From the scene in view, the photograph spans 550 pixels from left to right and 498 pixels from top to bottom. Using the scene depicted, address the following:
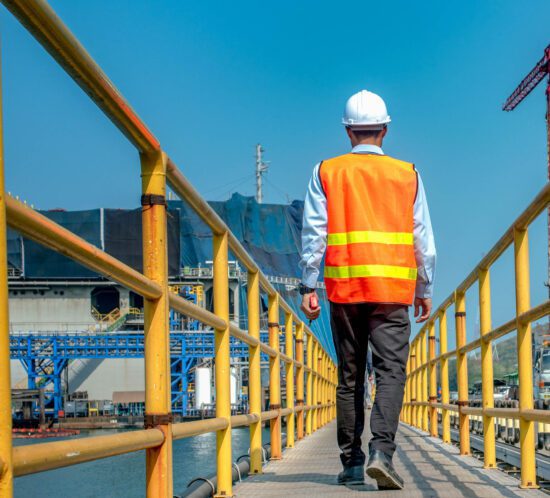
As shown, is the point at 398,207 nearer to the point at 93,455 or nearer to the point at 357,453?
the point at 357,453

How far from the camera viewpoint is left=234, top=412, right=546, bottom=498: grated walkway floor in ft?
12.5

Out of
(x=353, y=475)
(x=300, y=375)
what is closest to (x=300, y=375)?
(x=300, y=375)

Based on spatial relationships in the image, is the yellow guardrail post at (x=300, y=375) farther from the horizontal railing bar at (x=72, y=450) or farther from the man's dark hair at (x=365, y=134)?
the horizontal railing bar at (x=72, y=450)

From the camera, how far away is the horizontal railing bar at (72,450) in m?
1.59

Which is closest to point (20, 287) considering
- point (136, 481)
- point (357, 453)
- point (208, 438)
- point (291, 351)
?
point (208, 438)

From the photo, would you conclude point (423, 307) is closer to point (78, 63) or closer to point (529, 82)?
point (78, 63)

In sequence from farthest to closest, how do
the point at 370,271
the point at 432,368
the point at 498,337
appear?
the point at 432,368 → the point at 498,337 → the point at 370,271

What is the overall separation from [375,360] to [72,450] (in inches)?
88.5

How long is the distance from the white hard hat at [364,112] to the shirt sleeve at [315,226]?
0.74 feet

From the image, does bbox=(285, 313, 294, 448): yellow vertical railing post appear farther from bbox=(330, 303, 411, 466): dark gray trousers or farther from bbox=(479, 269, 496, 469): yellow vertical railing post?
bbox=(330, 303, 411, 466): dark gray trousers

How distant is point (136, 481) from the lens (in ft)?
41.0

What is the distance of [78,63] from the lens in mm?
1992

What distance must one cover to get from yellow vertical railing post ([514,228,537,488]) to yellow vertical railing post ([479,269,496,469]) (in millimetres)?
945

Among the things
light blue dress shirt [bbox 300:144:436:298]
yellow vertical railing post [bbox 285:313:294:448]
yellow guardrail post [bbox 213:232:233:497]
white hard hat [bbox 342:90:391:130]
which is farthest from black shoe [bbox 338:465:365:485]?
yellow vertical railing post [bbox 285:313:294:448]
